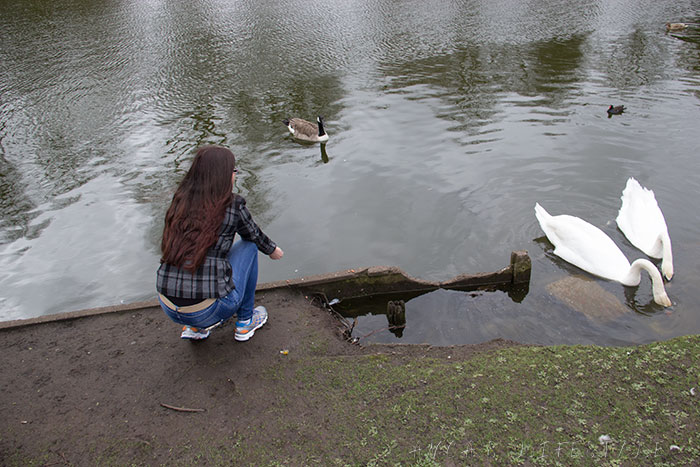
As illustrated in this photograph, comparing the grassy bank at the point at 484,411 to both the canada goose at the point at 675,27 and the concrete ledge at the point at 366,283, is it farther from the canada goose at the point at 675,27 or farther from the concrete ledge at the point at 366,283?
the canada goose at the point at 675,27

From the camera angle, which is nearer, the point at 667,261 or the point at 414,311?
the point at 414,311

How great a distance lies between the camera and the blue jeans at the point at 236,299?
397 cm

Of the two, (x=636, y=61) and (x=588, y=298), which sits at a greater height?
(x=636, y=61)

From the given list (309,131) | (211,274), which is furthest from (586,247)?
(309,131)

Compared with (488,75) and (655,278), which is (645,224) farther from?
(488,75)

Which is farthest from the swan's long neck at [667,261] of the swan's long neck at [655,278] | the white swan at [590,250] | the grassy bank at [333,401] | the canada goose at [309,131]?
the canada goose at [309,131]

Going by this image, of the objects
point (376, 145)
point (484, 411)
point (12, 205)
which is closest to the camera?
point (484, 411)

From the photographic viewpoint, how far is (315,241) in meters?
7.21

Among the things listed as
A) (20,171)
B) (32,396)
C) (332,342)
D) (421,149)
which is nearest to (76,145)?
(20,171)

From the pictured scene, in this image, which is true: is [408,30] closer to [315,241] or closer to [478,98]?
[478,98]

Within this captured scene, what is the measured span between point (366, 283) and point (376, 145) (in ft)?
16.9

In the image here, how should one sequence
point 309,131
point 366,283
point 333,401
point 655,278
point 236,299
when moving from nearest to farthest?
point 333,401
point 236,299
point 366,283
point 655,278
point 309,131

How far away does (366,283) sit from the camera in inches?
217

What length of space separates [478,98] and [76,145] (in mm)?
9001
